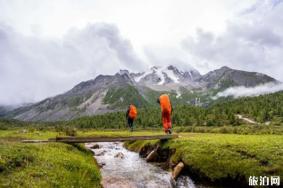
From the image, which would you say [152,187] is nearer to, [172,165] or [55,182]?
[172,165]

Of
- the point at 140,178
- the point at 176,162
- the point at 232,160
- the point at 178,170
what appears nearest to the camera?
the point at 232,160

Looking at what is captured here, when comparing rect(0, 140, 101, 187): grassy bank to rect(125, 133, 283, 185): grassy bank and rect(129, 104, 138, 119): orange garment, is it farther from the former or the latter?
rect(129, 104, 138, 119): orange garment

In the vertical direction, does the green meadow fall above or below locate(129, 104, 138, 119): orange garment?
below

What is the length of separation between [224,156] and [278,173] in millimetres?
4398

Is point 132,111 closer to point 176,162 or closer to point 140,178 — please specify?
point 176,162

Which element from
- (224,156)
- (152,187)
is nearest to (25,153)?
(152,187)

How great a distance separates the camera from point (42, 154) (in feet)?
70.1

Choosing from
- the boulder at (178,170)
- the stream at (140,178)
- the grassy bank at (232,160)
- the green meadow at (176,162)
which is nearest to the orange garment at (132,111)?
the stream at (140,178)

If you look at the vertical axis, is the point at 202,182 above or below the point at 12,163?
below

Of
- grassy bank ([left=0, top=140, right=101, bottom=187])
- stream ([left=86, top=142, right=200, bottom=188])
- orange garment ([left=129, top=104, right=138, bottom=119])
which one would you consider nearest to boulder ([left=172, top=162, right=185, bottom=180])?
stream ([left=86, top=142, right=200, bottom=188])

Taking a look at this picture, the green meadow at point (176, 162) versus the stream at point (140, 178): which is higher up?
the green meadow at point (176, 162)

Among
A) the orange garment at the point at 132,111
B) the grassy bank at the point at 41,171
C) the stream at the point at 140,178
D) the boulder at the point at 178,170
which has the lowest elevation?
the stream at the point at 140,178

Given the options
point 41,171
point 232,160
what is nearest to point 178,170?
point 232,160

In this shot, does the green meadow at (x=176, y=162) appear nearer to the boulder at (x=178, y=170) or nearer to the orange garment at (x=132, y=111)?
the boulder at (x=178, y=170)
